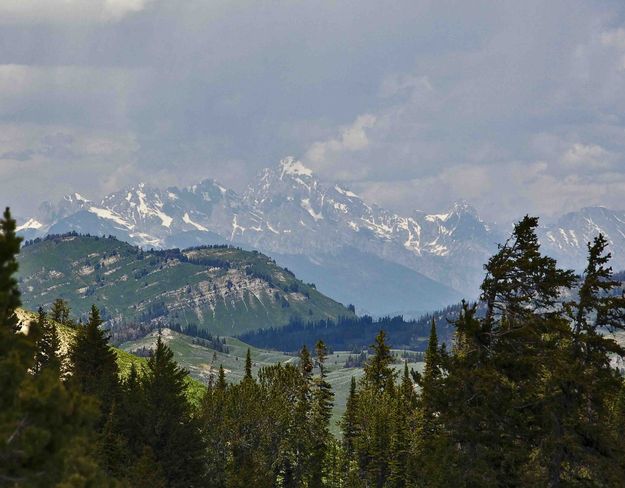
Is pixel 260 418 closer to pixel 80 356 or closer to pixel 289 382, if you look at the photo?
pixel 289 382

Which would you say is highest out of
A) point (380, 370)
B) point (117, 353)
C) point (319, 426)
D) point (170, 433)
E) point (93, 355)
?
point (93, 355)

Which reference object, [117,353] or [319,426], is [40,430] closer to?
[319,426]

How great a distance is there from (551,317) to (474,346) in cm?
409

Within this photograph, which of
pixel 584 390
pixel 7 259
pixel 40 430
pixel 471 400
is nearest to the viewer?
pixel 40 430

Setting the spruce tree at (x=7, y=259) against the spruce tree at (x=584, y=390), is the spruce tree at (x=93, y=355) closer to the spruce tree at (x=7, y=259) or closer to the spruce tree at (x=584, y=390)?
the spruce tree at (x=584, y=390)

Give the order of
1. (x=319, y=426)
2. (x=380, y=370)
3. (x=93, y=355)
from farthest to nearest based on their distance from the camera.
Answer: (x=380, y=370), (x=319, y=426), (x=93, y=355)

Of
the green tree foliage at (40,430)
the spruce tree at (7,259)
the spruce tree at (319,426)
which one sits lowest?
the spruce tree at (319,426)

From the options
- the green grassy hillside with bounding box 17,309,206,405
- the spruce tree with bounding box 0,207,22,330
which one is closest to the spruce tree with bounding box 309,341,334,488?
the green grassy hillside with bounding box 17,309,206,405

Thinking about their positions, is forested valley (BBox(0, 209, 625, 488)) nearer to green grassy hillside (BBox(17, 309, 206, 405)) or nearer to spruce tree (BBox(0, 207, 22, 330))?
spruce tree (BBox(0, 207, 22, 330))

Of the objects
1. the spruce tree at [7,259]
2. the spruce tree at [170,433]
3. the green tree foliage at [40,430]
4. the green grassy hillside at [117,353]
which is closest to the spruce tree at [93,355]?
the spruce tree at [170,433]

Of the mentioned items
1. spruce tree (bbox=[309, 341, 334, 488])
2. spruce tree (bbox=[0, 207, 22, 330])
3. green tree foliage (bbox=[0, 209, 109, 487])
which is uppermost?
spruce tree (bbox=[0, 207, 22, 330])

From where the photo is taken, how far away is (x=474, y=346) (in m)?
34.2

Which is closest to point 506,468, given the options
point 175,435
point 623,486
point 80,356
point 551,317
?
point 623,486

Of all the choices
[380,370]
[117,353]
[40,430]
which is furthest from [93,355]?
[117,353]
